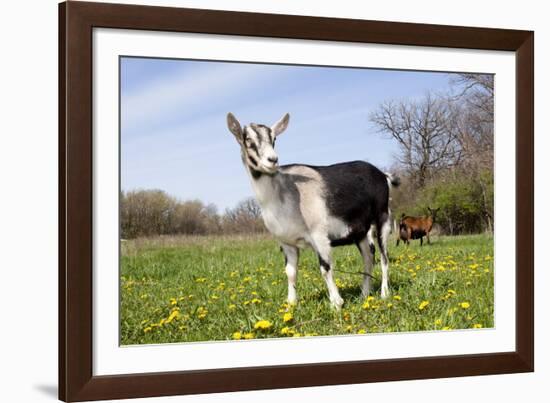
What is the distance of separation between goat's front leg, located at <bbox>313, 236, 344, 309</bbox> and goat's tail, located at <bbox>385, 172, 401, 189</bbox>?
21.1 inches

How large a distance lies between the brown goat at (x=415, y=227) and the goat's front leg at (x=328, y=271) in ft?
1.54

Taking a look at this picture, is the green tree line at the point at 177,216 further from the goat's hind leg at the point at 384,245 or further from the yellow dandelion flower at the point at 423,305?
the yellow dandelion flower at the point at 423,305

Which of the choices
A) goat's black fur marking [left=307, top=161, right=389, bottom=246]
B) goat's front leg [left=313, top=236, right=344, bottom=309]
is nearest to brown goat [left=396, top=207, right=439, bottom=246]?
goat's black fur marking [left=307, top=161, right=389, bottom=246]

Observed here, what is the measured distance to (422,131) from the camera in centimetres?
512

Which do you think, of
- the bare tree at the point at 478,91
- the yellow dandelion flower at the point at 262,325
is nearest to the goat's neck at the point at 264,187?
the yellow dandelion flower at the point at 262,325

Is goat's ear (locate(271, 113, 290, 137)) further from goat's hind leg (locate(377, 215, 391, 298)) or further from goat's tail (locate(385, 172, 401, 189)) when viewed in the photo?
goat's hind leg (locate(377, 215, 391, 298))

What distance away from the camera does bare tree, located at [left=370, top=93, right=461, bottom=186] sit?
4992mm

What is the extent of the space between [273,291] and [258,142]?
0.84 meters

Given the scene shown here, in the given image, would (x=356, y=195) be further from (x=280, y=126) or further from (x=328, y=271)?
(x=280, y=126)

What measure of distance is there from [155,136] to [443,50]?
172 centimetres

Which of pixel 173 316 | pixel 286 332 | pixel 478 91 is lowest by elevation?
pixel 286 332

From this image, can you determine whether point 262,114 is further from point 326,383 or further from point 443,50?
point 326,383

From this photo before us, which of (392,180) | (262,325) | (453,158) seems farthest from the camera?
(453,158)

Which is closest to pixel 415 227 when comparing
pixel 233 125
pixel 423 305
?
pixel 423 305
